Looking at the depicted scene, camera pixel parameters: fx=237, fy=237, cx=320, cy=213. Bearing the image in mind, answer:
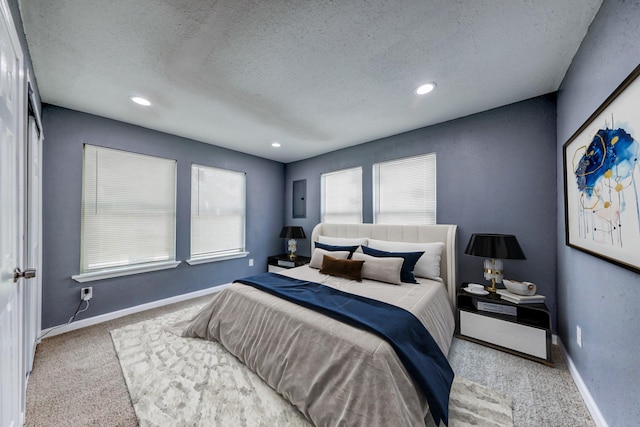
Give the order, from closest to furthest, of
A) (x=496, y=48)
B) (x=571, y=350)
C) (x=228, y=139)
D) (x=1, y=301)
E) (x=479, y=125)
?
(x=1, y=301) → (x=496, y=48) → (x=571, y=350) → (x=479, y=125) → (x=228, y=139)

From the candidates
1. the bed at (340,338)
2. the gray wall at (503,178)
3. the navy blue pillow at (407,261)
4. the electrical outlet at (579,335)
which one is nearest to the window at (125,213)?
the bed at (340,338)

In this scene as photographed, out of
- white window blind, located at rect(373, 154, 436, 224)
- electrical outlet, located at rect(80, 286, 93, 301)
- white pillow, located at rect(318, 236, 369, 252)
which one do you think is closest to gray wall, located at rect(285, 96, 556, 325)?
white window blind, located at rect(373, 154, 436, 224)

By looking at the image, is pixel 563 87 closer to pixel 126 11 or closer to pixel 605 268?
pixel 605 268

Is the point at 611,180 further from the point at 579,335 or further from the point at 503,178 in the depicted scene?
the point at 503,178

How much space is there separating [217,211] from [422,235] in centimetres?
319

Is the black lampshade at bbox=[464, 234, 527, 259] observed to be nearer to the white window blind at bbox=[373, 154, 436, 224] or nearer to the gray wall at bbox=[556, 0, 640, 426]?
the gray wall at bbox=[556, 0, 640, 426]

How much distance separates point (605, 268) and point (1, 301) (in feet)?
9.90

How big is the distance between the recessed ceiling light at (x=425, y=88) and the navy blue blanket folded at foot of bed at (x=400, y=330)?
198 cm

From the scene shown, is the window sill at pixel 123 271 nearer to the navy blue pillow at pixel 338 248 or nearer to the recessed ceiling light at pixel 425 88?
the navy blue pillow at pixel 338 248

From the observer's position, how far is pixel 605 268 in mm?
1412

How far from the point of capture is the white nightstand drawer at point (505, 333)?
204 centimetres

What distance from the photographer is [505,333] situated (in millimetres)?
2184

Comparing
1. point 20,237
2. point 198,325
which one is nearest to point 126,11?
point 20,237

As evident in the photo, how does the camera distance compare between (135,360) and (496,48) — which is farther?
(135,360)
